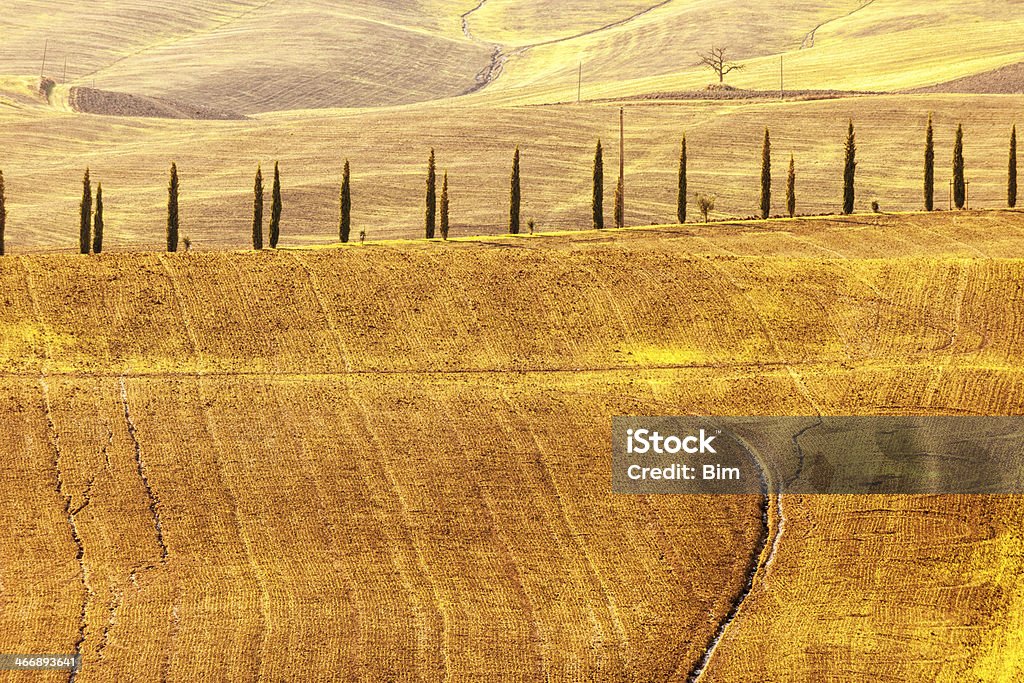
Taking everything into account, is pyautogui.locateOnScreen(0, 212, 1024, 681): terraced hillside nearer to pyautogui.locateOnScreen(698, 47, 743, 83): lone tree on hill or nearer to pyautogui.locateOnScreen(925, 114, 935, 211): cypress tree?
pyautogui.locateOnScreen(925, 114, 935, 211): cypress tree

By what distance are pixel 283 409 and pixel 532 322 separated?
875 centimetres

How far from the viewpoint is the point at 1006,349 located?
144 ft

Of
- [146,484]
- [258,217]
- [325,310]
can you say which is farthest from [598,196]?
[146,484]

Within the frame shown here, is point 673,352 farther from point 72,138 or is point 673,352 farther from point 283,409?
point 72,138

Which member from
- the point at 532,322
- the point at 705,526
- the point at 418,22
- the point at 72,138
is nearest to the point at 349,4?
the point at 418,22

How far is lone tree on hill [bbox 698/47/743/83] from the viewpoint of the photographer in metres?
124

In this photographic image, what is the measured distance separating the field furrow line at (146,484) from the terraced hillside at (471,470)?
11 cm

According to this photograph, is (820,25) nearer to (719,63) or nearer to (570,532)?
(719,63)

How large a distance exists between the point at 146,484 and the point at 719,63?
4094 inches

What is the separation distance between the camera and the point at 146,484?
3684 cm

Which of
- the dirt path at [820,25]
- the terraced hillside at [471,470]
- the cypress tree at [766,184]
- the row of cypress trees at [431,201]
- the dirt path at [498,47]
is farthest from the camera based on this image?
the dirt path at [498,47]

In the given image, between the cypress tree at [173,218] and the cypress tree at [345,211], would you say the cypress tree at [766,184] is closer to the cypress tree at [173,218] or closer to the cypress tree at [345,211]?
the cypress tree at [345,211]

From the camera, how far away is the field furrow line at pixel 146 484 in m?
34.9

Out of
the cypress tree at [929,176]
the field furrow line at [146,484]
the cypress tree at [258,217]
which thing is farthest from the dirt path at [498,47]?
the field furrow line at [146,484]
